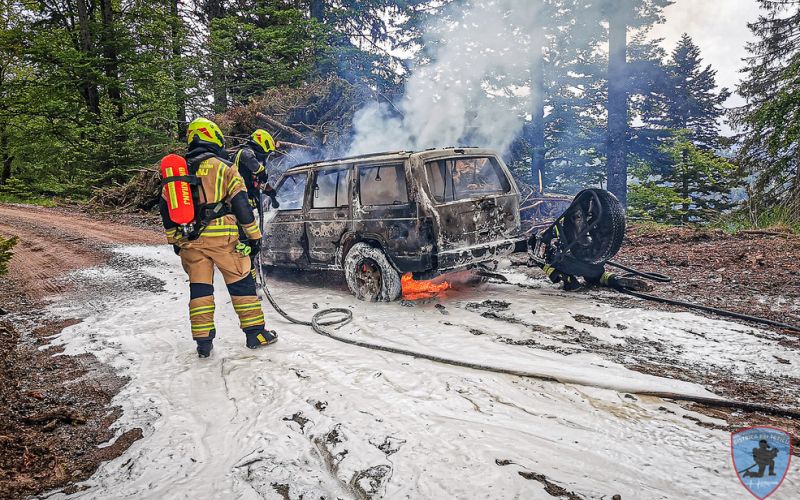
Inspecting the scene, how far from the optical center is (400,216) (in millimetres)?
5574

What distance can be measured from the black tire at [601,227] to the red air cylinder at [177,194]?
462cm

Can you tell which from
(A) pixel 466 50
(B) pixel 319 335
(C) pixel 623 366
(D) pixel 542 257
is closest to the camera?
(C) pixel 623 366

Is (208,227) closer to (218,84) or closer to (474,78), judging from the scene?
(474,78)

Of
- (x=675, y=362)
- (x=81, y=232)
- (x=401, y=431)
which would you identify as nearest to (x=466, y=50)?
(x=81, y=232)

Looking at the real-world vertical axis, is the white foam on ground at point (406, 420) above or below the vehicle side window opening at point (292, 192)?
below

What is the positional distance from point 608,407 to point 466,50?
1445cm

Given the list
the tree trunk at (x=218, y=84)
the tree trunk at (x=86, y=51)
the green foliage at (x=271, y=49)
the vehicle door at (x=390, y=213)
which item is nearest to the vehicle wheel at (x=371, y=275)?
the vehicle door at (x=390, y=213)

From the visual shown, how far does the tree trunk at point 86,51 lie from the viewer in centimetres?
1845

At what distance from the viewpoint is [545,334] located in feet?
14.6

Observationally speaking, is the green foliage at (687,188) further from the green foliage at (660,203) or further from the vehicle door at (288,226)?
the vehicle door at (288,226)

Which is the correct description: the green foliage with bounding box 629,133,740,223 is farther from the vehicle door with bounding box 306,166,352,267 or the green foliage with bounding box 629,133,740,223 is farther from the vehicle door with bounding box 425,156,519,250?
the vehicle door with bounding box 306,166,352,267

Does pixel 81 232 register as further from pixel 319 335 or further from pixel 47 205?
pixel 319 335

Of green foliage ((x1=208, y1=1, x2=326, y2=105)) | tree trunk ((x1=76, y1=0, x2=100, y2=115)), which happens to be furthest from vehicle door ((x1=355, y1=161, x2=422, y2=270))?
tree trunk ((x1=76, y1=0, x2=100, y2=115))

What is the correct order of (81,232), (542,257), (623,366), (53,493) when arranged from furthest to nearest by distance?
(81,232), (542,257), (623,366), (53,493)
